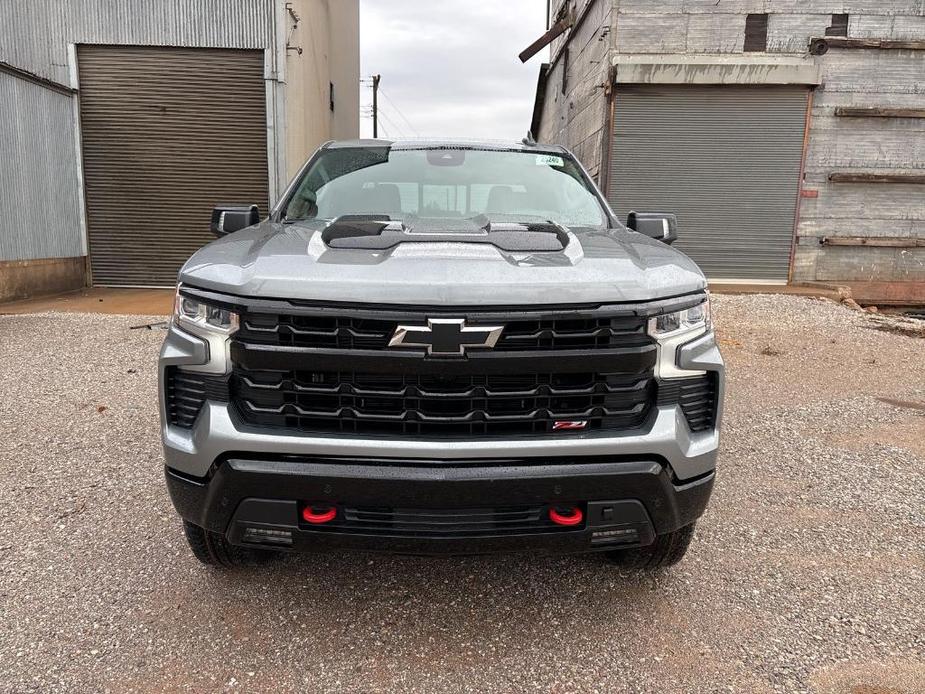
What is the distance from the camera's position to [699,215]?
1280cm

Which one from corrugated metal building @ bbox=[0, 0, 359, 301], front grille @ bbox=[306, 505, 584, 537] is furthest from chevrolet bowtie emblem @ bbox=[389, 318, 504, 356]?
corrugated metal building @ bbox=[0, 0, 359, 301]

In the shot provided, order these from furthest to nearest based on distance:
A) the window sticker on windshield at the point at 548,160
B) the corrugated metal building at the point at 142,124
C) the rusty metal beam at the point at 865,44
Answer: the rusty metal beam at the point at 865,44 → the corrugated metal building at the point at 142,124 → the window sticker on windshield at the point at 548,160

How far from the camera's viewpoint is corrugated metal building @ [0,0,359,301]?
1103 cm

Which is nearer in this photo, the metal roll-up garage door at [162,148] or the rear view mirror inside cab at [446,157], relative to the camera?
the rear view mirror inside cab at [446,157]

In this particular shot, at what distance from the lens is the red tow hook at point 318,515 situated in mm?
2111

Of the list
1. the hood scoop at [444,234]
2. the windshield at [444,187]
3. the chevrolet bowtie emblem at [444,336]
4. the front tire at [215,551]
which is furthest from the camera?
the windshield at [444,187]

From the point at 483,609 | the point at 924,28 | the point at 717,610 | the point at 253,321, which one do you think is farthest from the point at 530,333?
the point at 924,28

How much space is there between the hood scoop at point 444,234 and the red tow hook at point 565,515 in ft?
3.00

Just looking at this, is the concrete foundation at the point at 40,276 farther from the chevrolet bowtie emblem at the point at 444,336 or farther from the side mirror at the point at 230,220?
the chevrolet bowtie emblem at the point at 444,336

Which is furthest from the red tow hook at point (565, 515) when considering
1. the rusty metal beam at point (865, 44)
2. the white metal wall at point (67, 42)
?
the rusty metal beam at point (865, 44)

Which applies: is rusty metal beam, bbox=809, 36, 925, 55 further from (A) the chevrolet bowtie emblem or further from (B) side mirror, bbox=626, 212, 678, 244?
(A) the chevrolet bowtie emblem

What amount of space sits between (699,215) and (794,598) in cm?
1121

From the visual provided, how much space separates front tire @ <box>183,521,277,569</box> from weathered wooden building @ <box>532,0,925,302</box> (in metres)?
11.4

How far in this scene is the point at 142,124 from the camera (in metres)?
11.6
